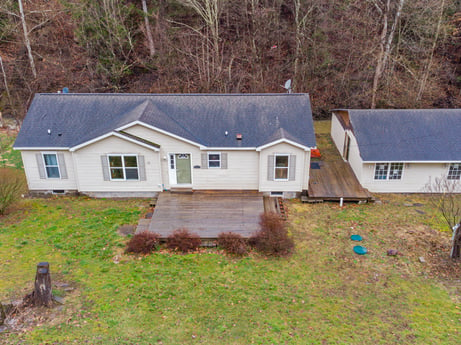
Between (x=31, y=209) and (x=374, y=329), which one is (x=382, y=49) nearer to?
(x=374, y=329)

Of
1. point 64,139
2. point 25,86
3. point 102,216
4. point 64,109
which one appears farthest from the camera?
point 25,86

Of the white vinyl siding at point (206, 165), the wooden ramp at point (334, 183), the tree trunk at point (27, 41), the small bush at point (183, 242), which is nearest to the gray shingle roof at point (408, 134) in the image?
the wooden ramp at point (334, 183)

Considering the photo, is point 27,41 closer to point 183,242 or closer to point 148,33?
point 148,33

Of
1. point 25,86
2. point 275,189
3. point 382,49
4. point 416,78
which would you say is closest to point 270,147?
point 275,189

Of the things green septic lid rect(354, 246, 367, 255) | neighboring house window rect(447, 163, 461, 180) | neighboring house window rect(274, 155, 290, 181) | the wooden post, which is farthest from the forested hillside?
the wooden post

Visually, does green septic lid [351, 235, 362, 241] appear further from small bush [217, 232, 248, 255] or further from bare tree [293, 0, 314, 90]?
bare tree [293, 0, 314, 90]

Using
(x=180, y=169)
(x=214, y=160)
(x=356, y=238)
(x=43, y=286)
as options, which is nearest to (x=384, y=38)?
(x=214, y=160)

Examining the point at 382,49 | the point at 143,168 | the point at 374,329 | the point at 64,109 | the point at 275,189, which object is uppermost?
the point at 382,49

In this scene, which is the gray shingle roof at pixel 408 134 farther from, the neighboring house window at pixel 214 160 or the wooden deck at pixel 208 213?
the neighboring house window at pixel 214 160
